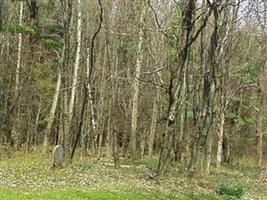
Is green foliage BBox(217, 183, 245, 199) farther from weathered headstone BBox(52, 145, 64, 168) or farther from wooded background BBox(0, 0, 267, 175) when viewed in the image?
weathered headstone BBox(52, 145, 64, 168)

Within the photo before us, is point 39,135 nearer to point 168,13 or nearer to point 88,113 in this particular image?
point 88,113

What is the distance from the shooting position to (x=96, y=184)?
19672 mm

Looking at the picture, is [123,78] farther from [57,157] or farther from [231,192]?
[231,192]

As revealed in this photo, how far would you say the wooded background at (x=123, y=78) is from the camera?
100.0 feet

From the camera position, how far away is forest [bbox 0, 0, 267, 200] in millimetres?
22859

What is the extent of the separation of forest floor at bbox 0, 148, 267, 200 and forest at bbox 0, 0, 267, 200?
0.07 metres

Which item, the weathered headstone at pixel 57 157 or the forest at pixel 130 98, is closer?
the forest at pixel 130 98

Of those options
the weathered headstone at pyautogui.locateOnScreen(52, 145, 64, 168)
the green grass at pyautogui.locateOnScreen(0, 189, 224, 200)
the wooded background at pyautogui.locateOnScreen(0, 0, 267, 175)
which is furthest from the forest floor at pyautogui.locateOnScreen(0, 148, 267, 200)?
the wooded background at pyautogui.locateOnScreen(0, 0, 267, 175)

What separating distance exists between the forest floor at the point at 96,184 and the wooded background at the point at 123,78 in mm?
2441

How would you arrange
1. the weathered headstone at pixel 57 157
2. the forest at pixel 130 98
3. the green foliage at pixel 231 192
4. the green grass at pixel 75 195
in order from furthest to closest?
the weathered headstone at pixel 57 157 < the forest at pixel 130 98 < the green foliage at pixel 231 192 < the green grass at pixel 75 195

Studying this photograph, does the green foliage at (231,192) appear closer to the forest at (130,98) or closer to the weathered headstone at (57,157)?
the forest at (130,98)

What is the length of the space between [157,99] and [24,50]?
1104 cm

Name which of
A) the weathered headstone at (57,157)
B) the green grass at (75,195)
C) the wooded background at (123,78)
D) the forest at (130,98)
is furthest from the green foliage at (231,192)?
the weathered headstone at (57,157)

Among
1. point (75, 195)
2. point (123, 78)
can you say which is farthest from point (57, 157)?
point (123, 78)
